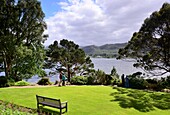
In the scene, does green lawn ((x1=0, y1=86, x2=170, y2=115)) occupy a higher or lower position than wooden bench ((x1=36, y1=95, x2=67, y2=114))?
lower

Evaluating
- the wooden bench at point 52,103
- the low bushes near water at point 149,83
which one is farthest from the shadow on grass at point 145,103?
the low bushes near water at point 149,83

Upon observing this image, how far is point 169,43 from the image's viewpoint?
2373 cm

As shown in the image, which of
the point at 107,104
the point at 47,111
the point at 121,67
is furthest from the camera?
the point at 121,67

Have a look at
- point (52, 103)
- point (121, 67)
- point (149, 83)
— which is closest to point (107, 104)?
point (52, 103)

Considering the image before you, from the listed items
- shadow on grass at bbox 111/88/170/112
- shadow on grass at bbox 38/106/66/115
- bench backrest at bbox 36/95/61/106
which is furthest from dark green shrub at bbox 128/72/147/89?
bench backrest at bbox 36/95/61/106

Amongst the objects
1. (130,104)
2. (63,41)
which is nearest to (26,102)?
(130,104)

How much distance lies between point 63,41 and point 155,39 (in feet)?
59.6

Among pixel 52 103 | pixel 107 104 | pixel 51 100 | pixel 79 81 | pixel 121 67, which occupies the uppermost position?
pixel 121 67

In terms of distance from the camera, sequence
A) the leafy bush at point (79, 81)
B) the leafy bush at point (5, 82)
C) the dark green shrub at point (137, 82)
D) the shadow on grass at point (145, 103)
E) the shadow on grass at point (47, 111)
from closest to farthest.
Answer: the shadow on grass at point (47, 111) → the shadow on grass at point (145, 103) → the leafy bush at point (5, 82) → the dark green shrub at point (137, 82) → the leafy bush at point (79, 81)

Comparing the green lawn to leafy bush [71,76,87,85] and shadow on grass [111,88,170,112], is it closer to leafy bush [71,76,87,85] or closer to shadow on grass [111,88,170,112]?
shadow on grass [111,88,170,112]

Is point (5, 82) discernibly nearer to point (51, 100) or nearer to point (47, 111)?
point (47, 111)

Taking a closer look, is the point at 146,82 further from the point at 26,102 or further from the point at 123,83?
the point at 26,102

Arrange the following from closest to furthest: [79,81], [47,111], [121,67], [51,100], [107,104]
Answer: [51,100]
[47,111]
[107,104]
[79,81]
[121,67]

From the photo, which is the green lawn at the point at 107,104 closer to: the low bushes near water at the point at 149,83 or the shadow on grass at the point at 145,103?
the shadow on grass at the point at 145,103
